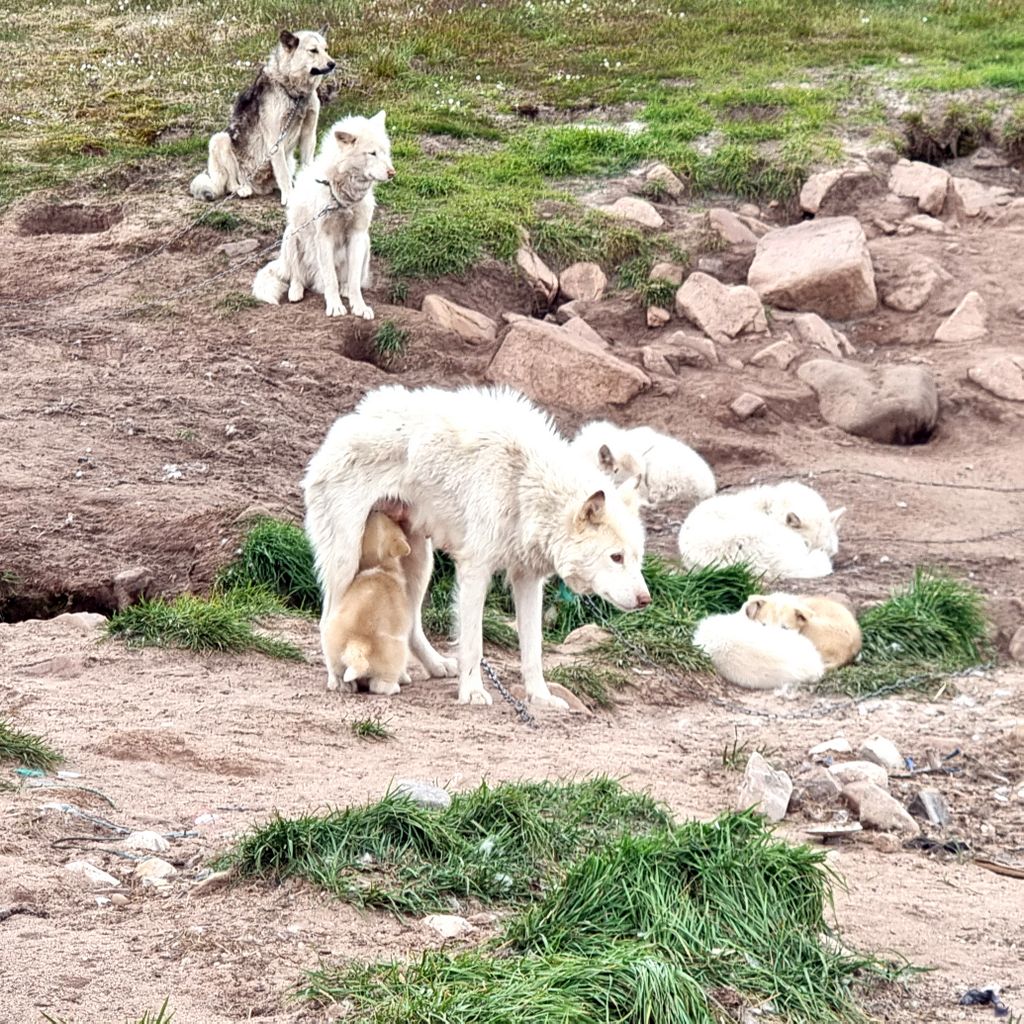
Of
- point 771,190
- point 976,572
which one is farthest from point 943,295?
point 976,572

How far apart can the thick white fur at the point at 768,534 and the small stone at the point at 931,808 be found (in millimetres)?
3777

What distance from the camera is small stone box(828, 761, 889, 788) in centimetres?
606

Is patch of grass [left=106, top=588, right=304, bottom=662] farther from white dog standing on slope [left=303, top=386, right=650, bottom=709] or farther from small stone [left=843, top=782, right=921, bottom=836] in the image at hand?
small stone [left=843, top=782, right=921, bottom=836]

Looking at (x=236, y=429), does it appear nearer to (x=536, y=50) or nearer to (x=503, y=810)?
(x=503, y=810)

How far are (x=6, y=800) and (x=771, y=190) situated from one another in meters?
12.4

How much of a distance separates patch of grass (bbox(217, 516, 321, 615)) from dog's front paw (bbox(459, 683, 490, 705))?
5.68 feet

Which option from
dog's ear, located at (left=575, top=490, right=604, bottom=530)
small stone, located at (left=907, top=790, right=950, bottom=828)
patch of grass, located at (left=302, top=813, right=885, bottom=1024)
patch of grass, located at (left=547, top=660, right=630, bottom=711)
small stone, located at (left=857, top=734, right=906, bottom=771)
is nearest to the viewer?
patch of grass, located at (left=302, top=813, right=885, bottom=1024)

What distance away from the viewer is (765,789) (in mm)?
5691

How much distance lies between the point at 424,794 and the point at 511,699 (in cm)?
226

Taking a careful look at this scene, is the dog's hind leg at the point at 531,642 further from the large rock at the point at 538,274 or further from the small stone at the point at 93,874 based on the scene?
the large rock at the point at 538,274

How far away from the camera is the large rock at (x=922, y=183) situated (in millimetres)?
15258

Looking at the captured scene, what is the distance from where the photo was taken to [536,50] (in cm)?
1966

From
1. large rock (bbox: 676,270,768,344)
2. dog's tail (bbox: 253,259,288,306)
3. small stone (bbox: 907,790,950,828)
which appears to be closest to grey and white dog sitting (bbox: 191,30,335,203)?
dog's tail (bbox: 253,259,288,306)

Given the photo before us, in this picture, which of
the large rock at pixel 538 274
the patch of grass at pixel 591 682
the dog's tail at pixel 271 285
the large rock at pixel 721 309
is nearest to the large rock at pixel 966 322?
the large rock at pixel 721 309
